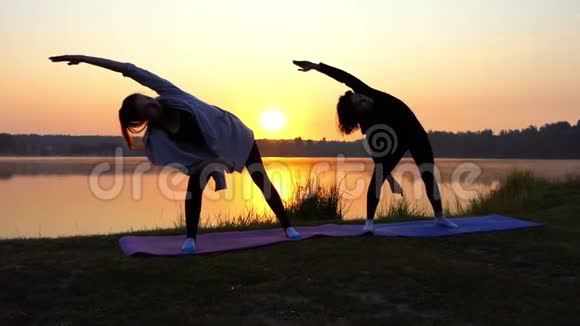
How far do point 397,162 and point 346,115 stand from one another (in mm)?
634

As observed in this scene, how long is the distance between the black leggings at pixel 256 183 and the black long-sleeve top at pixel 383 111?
0.88 meters

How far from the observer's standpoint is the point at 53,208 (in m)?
11.9

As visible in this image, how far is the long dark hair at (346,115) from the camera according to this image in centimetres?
419

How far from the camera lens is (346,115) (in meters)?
4.21

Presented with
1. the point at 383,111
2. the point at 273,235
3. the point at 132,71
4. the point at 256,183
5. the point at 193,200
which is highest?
the point at 132,71

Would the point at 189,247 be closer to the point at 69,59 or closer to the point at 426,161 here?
the point at 69,59

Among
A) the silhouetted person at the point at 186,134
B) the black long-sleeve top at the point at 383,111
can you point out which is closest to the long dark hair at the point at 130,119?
the silhouetted person at the point at 186,134

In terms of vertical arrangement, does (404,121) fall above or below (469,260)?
above

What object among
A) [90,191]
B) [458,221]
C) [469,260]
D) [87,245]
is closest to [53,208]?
[90,191]

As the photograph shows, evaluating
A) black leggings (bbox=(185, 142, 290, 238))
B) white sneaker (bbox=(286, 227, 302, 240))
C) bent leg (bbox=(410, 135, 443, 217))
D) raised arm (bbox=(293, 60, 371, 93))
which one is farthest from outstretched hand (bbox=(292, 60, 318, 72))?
white sneaker (bbox=(286, 227, 302, 240))

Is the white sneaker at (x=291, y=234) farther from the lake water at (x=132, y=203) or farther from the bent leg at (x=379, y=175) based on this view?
the lake water at (x=132, y=203)

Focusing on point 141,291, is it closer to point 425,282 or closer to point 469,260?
point 425,282

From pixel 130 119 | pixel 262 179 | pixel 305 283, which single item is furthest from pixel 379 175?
pixel 130 119

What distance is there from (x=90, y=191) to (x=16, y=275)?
14026 millimetres
